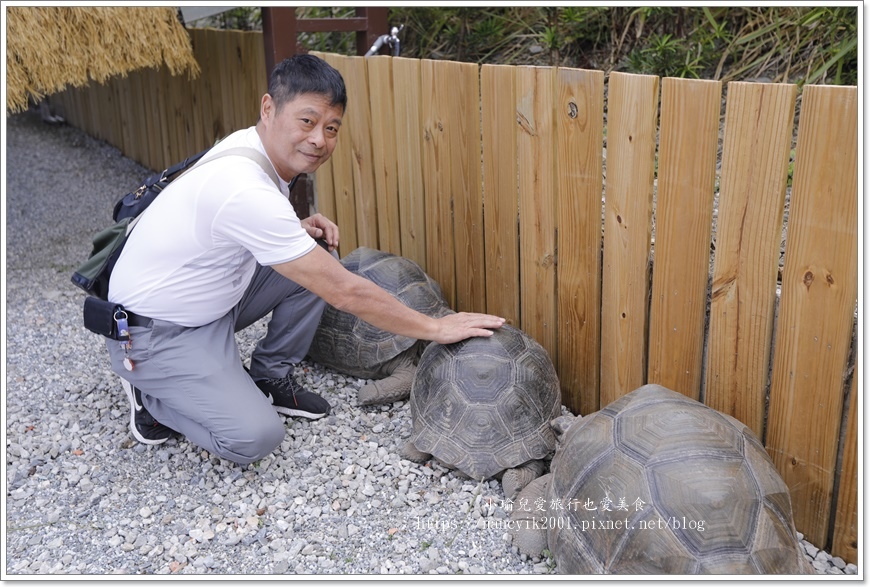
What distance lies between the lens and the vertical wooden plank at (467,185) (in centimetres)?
369

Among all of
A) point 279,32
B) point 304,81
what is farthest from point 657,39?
point 304,81

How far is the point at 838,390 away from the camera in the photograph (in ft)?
8.10

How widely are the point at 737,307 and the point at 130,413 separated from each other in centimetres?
286

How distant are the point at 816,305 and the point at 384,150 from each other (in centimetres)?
267

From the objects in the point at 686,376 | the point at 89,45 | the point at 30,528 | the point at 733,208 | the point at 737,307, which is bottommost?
the point at 30,528

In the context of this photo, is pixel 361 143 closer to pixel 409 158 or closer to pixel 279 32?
pixel 409 158

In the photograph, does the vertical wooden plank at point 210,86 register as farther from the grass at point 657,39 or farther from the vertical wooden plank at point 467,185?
the vertical wooden plank at point 467,185

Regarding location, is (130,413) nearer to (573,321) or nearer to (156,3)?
(573,321)

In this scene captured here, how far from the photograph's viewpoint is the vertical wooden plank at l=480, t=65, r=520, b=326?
3.46 metres

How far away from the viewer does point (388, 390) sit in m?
3.68

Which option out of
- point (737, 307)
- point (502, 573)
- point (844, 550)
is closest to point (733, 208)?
point (737, 307)

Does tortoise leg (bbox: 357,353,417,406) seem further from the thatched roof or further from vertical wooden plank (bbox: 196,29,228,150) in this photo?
vertical wooden plank (bbox: 196,29,228,150)

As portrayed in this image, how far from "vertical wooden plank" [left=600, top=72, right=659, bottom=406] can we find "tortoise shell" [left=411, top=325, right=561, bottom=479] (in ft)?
1.03

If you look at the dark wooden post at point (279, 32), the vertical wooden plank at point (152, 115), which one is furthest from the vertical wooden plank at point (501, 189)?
the vertical wooden plank at point (152, 115)
